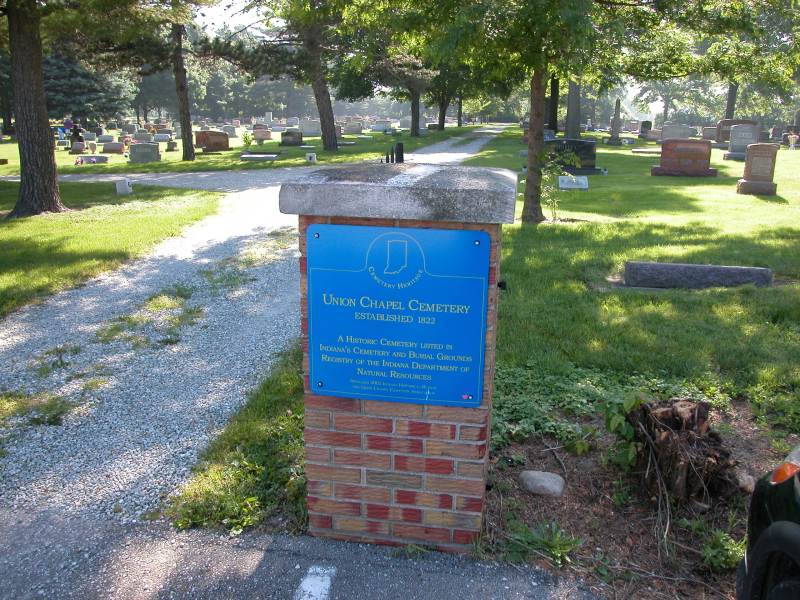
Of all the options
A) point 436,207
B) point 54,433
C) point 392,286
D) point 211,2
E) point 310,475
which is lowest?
point 54,433

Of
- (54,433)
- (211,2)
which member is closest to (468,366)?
(54,433)

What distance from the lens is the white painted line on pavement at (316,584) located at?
8.83ft

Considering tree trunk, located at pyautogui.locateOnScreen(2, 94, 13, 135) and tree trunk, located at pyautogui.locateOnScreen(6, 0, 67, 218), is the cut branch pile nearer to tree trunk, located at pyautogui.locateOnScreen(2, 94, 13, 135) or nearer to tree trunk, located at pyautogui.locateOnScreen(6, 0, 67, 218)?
tree trunk, located at pyautogui.locateOnScreen(6, 0, 67, 218)

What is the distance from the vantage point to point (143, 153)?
2620 centimetres

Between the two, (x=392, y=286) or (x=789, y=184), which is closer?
(x=392, y=286)

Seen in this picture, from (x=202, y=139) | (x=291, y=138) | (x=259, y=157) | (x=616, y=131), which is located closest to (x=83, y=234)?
(x=259, y=157)

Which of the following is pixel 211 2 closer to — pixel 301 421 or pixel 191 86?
pixel 301 421

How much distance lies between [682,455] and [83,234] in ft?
32.5

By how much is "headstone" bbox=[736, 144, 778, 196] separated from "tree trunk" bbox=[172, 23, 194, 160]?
18.0m

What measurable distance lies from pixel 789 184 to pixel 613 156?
1096 centimetres

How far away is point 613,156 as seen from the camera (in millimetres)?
27953

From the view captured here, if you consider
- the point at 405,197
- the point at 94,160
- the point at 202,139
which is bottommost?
the point at 94,160

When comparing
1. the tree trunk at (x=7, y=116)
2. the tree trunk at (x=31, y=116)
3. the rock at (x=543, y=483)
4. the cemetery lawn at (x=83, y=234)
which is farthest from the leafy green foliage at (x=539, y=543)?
the tree trunk at (x=7, y=116)

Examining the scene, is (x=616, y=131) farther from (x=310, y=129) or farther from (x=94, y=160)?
(x=94, y=160)
